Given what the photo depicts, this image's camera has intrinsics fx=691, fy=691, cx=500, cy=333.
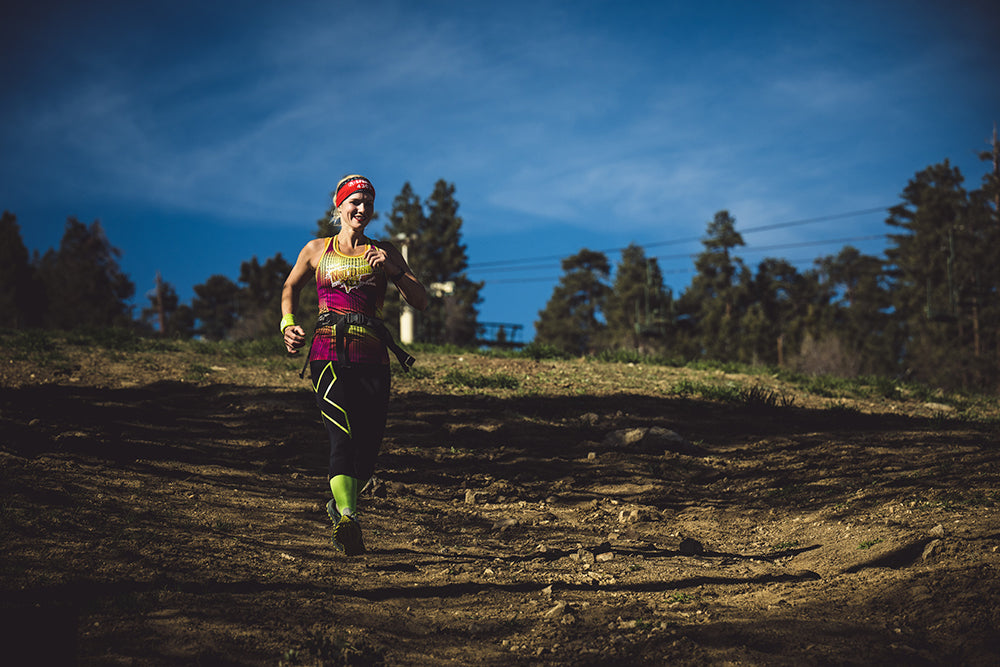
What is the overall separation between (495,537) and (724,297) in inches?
2276

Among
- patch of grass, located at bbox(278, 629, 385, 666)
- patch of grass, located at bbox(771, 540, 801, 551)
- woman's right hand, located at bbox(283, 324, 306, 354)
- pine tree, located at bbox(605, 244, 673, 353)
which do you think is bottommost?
patch of grass, located at bbox(771, 540, 801, 551)

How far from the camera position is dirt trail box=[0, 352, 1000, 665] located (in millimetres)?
3189

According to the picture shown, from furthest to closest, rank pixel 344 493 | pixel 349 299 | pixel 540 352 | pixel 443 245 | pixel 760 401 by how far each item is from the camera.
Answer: pixel 443 245, pixel 540 352, pixel 760 401, pixel 349 299, pixel 344 493

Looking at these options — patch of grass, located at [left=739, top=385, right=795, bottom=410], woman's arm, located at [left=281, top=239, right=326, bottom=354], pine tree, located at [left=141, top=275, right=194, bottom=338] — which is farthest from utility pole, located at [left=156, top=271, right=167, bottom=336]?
woman's arm, located at [left=281, top=239, right=326, bottom=354]

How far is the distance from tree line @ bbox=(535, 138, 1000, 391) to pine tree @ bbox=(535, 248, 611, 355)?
0.12m

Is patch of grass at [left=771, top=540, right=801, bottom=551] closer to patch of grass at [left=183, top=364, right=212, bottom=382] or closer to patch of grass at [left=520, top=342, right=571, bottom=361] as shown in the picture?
patch of grass at [left=183, top=364, right=212, bottom=382]

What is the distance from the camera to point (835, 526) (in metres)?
5.59

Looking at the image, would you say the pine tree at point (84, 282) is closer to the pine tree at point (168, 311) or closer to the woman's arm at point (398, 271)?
the pine tree at point (168, 311)

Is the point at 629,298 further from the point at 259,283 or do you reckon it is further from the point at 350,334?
the point at 350,334

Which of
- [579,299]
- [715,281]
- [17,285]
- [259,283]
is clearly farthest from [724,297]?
[17,285]

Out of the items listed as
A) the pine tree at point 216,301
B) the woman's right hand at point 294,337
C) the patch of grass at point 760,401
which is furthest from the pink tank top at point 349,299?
the pine tree at point 216,301

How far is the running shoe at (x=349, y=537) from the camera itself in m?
4.12

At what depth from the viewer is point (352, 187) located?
15.5 feet

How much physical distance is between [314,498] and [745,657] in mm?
4267
